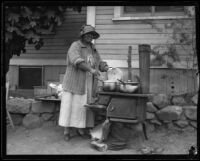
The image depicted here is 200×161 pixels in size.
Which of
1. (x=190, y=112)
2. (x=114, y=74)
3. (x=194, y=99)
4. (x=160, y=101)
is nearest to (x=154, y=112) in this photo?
(x=160, y=101)

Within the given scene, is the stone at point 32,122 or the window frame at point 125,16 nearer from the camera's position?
the stone at point 32,122

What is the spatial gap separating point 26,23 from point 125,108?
3032 mm

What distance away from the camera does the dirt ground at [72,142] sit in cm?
513

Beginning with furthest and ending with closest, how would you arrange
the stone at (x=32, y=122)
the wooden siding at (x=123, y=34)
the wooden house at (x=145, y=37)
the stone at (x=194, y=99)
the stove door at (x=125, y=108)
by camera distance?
the wooden siding at (x=123, y=34)
the wooden house at (x=145, y=37)
the stone at (x=32, y=122)
the stone at (x=194, y=99)
the stove door at (x=125, y=108)

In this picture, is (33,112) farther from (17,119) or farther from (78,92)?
(78,92)

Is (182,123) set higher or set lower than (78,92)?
lower

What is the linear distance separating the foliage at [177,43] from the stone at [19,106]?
2.75 metres

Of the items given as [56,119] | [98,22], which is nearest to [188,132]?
[56,119]

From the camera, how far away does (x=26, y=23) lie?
663cm

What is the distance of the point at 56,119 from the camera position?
6336 millimetres

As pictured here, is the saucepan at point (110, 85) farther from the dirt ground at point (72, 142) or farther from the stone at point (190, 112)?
the stone at point (190, 112)

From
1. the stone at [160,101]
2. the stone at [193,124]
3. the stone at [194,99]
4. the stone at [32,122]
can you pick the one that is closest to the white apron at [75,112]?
the stone at [32,122]

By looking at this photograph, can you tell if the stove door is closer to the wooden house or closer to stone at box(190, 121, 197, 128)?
stone at box(190, 121, 197, 128)
